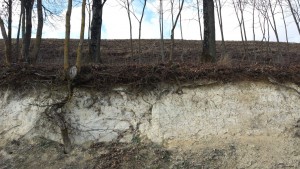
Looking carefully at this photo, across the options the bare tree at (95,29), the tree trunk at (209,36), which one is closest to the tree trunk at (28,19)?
the bare tree at (95,29)

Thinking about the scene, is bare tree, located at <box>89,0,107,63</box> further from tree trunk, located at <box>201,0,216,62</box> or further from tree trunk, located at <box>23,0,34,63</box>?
tree trunk, located at <box>201,0,216,62</box>

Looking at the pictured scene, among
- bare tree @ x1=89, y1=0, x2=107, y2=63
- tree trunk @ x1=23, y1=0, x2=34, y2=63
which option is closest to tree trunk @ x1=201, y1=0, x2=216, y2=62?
bare tree @ x1=89, y1=0, x2=107, y2=63

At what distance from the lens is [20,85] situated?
10.8 metres

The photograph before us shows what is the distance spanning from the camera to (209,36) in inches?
550

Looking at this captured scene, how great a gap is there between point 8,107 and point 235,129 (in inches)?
247

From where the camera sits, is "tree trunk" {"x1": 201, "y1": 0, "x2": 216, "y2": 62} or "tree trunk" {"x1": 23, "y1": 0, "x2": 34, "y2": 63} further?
"tree trunk" {"x1": 23, "y1": 0, "x2": 34, "y2": 63}

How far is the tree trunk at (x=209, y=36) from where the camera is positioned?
13727 mm

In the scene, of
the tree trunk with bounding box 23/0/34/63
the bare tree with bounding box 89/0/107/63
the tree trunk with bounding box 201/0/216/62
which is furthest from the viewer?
the tree trunk with bounding box 23/0/34/63

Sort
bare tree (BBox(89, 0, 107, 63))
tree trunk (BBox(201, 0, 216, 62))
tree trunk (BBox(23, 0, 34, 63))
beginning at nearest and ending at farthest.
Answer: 1. tree trunk (BBox(201, 0, 216, 62))
2. bare tree (BBox(89, 0, 107, 63))
3. tree trunk (BBox(23, 0, 34, 63))

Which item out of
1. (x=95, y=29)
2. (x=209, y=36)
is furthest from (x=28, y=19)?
(x=209, y=36)

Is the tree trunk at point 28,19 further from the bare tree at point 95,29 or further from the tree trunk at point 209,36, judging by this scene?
the tree trunk at point 209,36

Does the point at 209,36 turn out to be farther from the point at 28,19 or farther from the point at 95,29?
the point at 28,19

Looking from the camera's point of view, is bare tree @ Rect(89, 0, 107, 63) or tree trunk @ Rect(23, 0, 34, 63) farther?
tree trunk @ Rect(23, 0, 34, 63)

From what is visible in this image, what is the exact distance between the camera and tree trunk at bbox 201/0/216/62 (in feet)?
45.0
